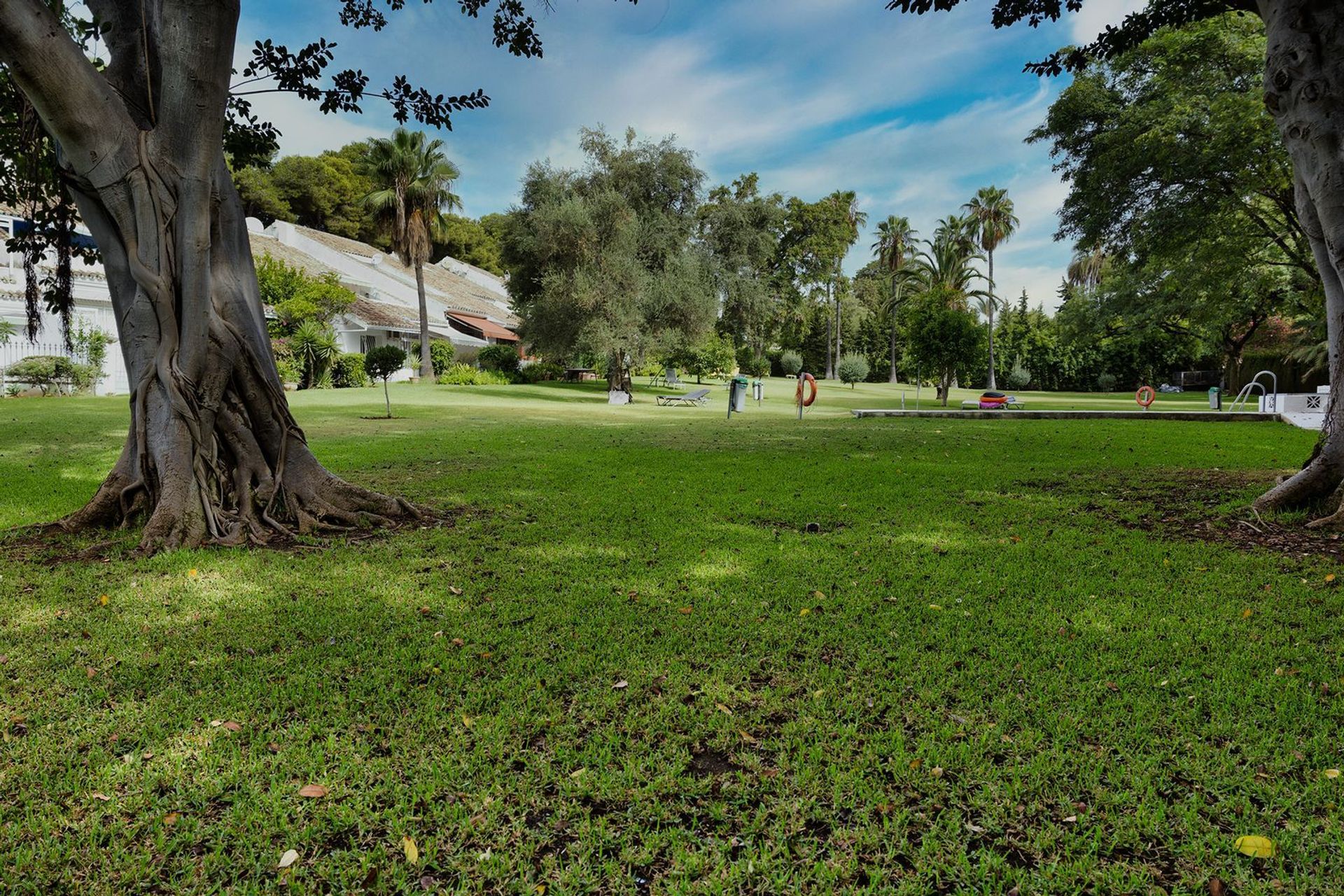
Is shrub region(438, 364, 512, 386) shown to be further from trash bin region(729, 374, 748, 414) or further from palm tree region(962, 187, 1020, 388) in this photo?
palm tree region(962, 187, 1020, 388)

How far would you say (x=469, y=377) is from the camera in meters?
33.4

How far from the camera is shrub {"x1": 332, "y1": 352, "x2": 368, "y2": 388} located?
95.9 ft

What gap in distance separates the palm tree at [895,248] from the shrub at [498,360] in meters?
33.2

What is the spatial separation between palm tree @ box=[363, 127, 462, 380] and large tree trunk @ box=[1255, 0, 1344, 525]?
107 feet

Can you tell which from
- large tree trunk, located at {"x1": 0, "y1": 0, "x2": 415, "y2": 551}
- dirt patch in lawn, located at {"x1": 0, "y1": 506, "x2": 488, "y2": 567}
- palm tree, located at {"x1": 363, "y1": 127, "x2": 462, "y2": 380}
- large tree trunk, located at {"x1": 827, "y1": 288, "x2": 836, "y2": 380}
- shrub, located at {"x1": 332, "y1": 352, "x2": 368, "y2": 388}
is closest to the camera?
dirt patch in lawn, located at {"x1": 0, "y1": 506, "x2": 488, "y2": 567}

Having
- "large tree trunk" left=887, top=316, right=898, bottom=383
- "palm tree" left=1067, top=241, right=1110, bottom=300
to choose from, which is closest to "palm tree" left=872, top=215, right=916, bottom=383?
"large tree trunk" left=887, top=316, right=898, bottom=383

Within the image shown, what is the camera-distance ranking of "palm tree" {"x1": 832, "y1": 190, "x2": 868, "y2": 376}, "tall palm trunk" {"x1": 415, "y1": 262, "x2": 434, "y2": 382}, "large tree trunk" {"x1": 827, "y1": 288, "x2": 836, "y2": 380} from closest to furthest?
"tall palm trunk" {"x1": 415, "y1": 262, "x2": 434, "y2": 382} < "palm tree" {"x1": 832, "y1": 190, "x2": 868, "y2": 376} < "large tree trunk" {"x1": 827, "y1": 288, "x2": 836, "y2": 380}

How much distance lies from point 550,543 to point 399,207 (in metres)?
34.1

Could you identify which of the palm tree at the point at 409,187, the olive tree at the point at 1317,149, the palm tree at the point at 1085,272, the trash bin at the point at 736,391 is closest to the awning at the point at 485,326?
the palm tree at the point at 409,187

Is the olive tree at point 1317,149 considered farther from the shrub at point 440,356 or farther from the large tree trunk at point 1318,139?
the shrub at point 440,356

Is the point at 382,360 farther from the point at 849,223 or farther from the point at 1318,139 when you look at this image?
the point at 849,223

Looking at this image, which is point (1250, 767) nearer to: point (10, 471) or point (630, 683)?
point (630, 683)

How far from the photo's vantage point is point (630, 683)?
309 centimetres

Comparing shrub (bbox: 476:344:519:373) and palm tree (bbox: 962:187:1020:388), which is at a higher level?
palm tree (bbox: 962:187:1020:388)
